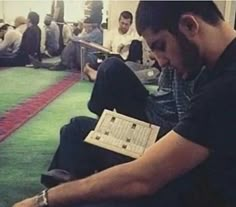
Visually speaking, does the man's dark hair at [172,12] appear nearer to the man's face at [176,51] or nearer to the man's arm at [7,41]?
the man's face at [176,51]

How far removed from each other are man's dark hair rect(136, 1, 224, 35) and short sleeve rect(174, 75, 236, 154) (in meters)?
0.14

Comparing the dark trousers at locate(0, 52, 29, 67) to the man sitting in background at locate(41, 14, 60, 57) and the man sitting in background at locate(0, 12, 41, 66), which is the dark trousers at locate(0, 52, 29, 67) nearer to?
the man sitting in background at locate(0, 12, 41, 66)

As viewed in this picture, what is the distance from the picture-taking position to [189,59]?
101 centimetres

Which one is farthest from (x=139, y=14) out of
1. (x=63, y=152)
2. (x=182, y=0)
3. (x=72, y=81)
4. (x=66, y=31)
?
(x=66, y=31)

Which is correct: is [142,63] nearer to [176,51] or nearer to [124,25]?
[124,25]

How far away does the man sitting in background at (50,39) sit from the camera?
7903mm

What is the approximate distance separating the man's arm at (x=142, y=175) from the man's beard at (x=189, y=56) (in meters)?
0.16

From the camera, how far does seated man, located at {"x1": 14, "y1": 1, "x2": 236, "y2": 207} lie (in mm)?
938

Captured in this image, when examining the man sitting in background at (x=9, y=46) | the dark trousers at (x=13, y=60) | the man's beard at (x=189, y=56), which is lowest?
the dark trousers at (x=13, y=60)

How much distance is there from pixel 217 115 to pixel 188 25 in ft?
0.64

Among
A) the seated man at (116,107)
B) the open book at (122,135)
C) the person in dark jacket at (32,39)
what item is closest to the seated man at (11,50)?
the person in dark jacket at (32,39)

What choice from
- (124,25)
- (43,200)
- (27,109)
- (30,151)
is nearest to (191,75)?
(43,200)

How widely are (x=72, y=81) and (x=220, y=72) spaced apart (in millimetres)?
4459

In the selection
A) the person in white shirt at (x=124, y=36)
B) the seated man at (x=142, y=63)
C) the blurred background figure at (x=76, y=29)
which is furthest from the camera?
the blurred background figure at (x=76, y=29)
